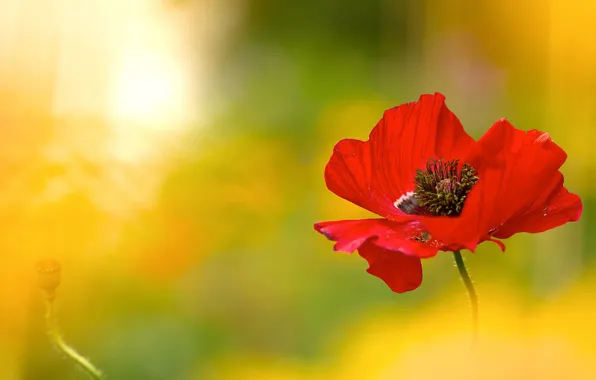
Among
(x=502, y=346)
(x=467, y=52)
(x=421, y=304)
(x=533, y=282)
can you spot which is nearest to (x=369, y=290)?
(x=421, y=304)

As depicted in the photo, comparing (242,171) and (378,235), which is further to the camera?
(242,171)

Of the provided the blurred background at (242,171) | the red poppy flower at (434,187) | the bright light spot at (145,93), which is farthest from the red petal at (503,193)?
the bright light spot at (145,93)

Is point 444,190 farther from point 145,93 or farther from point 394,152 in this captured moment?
point 145,93

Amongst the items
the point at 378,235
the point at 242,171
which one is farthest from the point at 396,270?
the point at 242,171

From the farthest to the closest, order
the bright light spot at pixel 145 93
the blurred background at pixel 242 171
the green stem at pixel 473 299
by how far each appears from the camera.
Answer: the bright light spot at pixel 145 93 < the blurred background at pixel 242 171 < the green stem at pixel 473 299

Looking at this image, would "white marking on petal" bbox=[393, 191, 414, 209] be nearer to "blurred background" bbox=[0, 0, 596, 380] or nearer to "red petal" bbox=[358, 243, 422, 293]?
"red petal" bbox=[358, 243, 422, 293]

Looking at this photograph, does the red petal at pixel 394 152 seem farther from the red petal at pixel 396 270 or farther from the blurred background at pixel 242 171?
the blurred background at pixel 242 171

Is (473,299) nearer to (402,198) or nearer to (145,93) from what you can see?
(402,198)
